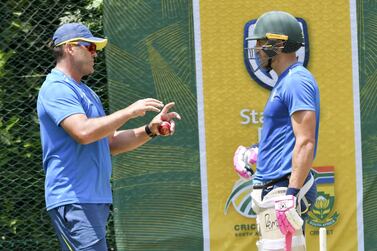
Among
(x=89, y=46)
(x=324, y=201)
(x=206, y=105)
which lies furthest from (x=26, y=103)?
(x=324, y=201)

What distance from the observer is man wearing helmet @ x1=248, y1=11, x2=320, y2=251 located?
4.53 m

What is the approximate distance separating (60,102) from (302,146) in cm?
133

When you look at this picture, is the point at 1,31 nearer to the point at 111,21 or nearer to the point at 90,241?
the point at 111,21

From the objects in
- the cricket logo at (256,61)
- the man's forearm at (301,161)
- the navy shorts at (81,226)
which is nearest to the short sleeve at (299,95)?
the man's forearm at (301,161)

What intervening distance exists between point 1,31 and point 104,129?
8.15ft

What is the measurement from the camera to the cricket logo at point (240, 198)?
628cm

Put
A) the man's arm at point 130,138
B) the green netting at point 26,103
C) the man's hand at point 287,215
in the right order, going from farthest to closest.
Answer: the green netting at point 26,103 → the man's arm at point 130,138 → the man's hand at point 287,215

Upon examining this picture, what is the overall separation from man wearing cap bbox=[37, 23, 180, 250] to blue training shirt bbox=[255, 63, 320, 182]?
2.15 ft

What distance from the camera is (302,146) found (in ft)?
14.8

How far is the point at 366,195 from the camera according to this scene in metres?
6.32

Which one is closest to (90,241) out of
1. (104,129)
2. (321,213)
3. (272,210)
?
(104,129)

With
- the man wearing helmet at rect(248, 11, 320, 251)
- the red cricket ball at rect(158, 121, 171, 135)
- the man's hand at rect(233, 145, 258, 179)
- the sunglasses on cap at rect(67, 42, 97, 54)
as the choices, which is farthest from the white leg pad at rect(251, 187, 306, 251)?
the sunglasses on cap at rect(67, 42, 97, 54)

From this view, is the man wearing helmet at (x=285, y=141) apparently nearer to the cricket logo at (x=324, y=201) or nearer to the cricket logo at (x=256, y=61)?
the cricket logo at (x=256, y=61)

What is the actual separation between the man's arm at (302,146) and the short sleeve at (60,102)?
3.84ft
